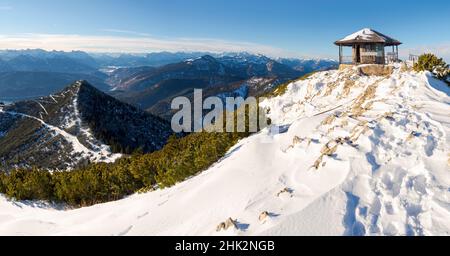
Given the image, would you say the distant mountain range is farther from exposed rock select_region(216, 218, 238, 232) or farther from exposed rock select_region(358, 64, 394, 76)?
exposed rock select_region(216, 218, 238, 232)

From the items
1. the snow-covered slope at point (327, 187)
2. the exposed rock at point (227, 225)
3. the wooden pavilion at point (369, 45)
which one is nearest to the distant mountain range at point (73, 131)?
the wooden pavilion at point (369, 45)

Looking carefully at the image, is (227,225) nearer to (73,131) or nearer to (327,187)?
(327,187)

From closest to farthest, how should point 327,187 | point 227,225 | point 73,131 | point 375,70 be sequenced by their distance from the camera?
point 227,225 < point 327,187 < point 375,70 < point 73,131

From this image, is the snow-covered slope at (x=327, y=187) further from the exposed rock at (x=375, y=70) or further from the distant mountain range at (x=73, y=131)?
the distant mountain range at (x=73, y=131)

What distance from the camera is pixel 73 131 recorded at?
12469 centimetres

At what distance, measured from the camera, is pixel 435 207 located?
10961 millimetres

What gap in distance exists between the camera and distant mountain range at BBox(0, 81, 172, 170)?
107m

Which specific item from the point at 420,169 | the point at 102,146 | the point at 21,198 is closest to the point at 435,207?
the point at 420,169

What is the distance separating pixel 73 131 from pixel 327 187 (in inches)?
4926

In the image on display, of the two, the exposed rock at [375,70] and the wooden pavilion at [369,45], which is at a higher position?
the wooden pavilion at [369,45]

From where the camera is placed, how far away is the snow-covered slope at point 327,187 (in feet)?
36.8

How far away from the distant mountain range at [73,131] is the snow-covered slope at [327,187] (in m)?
82.4

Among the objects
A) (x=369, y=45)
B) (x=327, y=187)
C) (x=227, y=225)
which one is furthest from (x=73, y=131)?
(x=327, y=187)

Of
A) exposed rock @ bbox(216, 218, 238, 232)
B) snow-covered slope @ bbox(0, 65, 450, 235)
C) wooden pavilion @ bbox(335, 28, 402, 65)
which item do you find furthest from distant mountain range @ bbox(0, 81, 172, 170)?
exposed rock @ bbox(216, 218, 238, 232)
